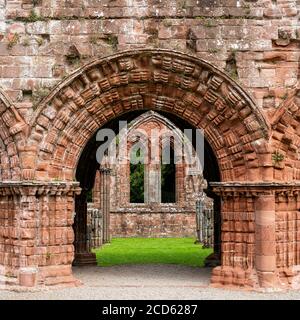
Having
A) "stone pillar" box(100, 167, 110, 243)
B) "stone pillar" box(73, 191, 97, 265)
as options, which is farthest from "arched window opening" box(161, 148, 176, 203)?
"stone pillar" box(73, 191, 97, 265)

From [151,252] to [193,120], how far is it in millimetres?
8810

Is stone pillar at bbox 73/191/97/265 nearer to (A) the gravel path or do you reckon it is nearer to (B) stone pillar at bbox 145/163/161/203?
(A) the gravel path

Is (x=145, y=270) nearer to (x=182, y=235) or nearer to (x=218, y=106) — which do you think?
(x=218, y=106)

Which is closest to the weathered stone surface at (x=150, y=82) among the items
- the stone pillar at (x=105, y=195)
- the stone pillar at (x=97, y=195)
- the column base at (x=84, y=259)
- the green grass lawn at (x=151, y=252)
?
the column base at (x=84, y=259)

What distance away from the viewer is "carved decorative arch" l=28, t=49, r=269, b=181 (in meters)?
11.4

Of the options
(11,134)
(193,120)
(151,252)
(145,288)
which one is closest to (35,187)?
(11,134)

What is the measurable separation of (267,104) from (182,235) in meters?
16.5

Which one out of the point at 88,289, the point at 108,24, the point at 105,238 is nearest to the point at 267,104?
the point at 108,24

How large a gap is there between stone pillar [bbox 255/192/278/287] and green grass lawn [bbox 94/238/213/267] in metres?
4.62

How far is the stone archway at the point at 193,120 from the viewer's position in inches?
442

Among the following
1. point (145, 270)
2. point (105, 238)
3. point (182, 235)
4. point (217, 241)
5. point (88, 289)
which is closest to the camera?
point (88, 289)

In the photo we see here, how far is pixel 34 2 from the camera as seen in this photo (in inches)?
460

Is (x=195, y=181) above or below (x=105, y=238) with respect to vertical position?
above

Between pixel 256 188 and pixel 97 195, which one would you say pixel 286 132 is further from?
pixel 97 195
